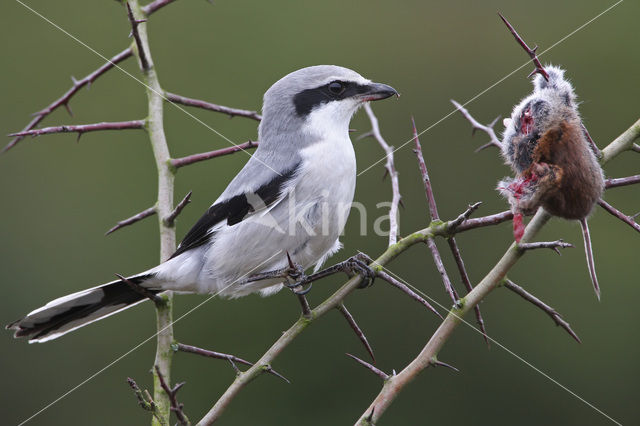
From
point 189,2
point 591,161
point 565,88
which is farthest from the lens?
point 189,2

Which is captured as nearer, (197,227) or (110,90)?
(197,227)

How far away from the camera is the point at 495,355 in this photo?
200 inches

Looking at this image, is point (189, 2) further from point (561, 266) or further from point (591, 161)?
point (591, 161)

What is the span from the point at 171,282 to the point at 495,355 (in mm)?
2598

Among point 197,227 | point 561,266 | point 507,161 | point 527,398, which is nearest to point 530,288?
point 561,266

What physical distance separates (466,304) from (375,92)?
1.63m

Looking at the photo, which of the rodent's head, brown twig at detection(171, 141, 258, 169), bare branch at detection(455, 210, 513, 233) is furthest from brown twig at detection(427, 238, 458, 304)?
brown twig at detection(171, 141, 258, 169)

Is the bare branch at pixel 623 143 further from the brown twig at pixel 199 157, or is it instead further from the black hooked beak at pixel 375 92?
the black hooked beak at pixel 375 92

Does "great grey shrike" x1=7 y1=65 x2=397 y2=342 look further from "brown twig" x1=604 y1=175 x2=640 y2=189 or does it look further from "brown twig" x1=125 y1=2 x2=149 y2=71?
"brown twig" x1=604 y1=175 x2=640 y2=189

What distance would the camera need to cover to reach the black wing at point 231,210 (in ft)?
10.5

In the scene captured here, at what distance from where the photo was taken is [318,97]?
11.3 ft

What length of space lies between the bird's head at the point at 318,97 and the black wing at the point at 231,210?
29cm

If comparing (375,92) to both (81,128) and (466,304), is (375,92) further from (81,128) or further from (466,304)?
(466,304)

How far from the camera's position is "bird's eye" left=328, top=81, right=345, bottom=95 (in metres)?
3.43
